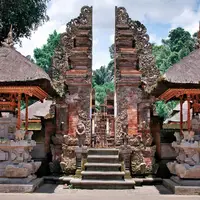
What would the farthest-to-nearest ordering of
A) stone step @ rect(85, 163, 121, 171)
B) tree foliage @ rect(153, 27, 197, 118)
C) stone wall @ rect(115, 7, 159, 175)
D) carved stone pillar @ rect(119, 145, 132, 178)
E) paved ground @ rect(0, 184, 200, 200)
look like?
tree foliage @ rect(153, 27, 197, 118)
stone wall @ rect(115, 7, 159, 175)
carved stone pillar @ rect(119, 145, 132, 178)
stone step @ rect(85, 163, 121, 171)
paved ground @ rect(0, 184, 200, 200)

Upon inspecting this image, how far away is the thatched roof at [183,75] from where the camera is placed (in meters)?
8.59

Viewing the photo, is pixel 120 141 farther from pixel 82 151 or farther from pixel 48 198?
pixel 48 198

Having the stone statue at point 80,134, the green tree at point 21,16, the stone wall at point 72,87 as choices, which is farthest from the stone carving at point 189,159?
the green tree at point 21,16

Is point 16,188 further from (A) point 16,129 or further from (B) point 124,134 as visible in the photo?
(B) point 124,134

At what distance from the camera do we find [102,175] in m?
9.88

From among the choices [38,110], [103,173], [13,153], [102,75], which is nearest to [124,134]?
[103,173]

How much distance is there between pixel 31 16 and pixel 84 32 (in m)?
7.03

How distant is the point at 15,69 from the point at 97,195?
375 centimetres

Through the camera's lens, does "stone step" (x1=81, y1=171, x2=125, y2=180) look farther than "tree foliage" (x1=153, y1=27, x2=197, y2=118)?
No

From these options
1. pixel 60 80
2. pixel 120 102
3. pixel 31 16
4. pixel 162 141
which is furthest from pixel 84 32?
pixel 31 16

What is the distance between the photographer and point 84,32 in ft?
39.0

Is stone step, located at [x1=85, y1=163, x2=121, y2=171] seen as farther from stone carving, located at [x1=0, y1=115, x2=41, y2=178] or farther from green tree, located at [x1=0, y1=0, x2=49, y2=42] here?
green tree, located at [x1=0, y1=0, x2=49, y2=42]

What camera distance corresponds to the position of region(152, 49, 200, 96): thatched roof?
8586mm

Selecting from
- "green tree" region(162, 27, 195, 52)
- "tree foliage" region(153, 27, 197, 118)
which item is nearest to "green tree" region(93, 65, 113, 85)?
"tree foliage" region(153, 27, 197, 118)
